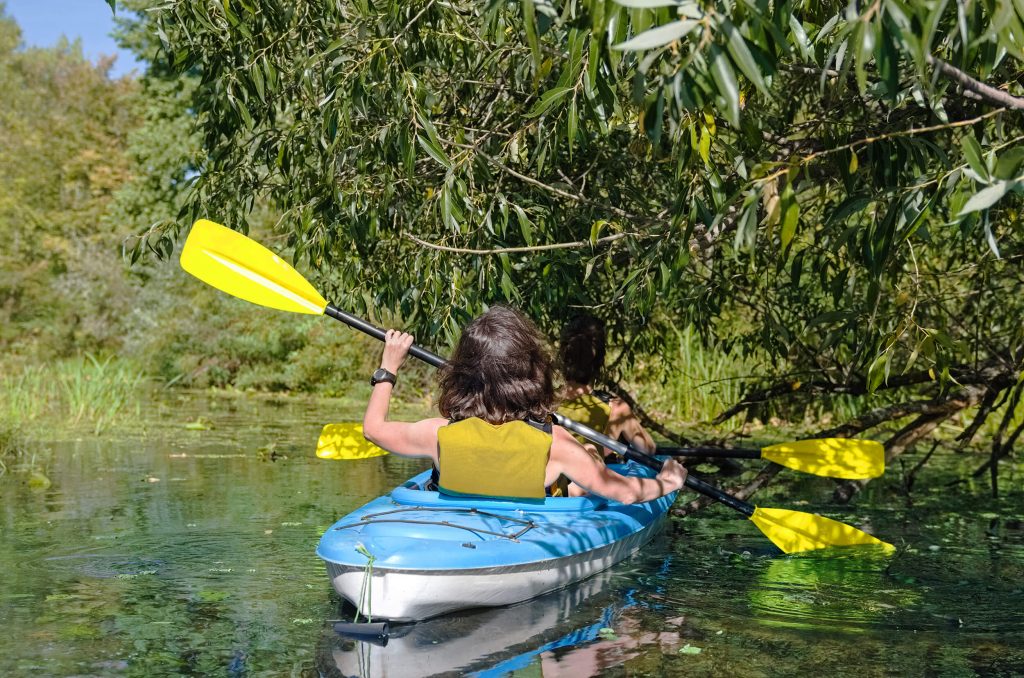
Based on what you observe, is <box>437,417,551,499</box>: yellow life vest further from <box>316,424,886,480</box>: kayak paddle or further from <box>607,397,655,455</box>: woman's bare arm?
<box>607,397,655,455</box>: woman's bare arm

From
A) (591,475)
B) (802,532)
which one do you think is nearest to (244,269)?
(591,475)

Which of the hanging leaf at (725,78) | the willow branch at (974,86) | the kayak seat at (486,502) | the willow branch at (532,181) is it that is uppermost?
the willow branch at (532,181)

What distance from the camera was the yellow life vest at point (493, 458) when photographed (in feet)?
13.8

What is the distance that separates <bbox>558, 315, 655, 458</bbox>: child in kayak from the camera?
5457 millimetres

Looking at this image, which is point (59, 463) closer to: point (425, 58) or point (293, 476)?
point (293, 476)

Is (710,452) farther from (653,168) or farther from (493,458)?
(493,458)

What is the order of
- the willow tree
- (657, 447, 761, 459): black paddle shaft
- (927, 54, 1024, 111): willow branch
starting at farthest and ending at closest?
(657, 447, 761, 459): black paddle shaft < the willow tree < (927, 54, 1024, 111): willow branch

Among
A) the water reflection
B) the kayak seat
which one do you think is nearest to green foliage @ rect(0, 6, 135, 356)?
the kayak seat

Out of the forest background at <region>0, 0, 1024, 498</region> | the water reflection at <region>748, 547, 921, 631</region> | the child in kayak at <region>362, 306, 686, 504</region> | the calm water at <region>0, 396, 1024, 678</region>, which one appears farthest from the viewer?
the child in kayak at <region>362, 306, 686, 504</region>

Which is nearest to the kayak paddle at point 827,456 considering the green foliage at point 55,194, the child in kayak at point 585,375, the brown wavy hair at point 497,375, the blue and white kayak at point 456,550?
the child in kayak at point 585,375

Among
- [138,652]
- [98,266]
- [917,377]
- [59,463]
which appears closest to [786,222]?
[138,652]

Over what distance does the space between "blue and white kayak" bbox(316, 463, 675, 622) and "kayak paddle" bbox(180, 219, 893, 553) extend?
0.80m

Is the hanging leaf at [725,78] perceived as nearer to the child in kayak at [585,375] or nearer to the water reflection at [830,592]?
the water reflection at [830,592]

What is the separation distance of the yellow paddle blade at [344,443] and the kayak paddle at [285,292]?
760mm
